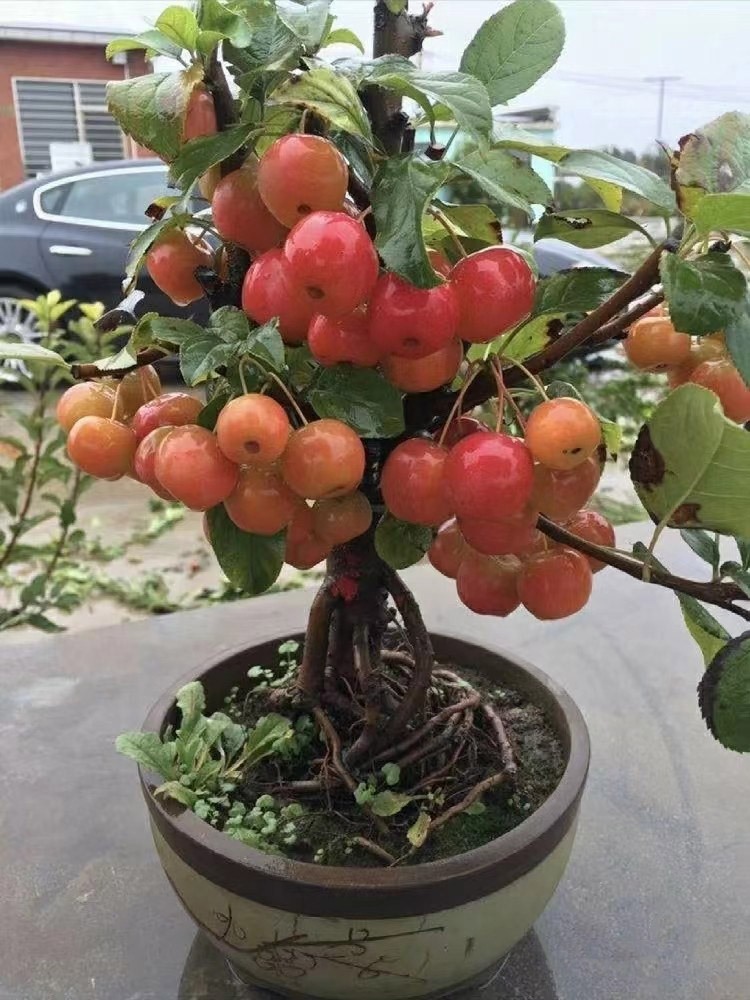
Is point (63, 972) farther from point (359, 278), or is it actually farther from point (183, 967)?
point (359, 278)

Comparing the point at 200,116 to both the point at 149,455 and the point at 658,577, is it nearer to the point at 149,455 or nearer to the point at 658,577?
the point at 149,455

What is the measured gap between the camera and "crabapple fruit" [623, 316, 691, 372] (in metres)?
0.35

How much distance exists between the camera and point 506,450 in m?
0.31

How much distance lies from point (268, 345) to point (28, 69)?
6559 millimetres

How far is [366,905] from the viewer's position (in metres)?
0.40

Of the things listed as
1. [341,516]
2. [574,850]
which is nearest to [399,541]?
[341,516]

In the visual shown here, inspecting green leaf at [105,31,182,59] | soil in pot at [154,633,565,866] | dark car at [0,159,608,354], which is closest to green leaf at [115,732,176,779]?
soil in pot at [154,633,565,866]

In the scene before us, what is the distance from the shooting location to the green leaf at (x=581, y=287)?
0.37 metres

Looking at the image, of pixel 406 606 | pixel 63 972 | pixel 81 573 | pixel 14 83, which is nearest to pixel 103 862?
pixel 63 972

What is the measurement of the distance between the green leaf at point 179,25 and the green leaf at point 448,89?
0.07m

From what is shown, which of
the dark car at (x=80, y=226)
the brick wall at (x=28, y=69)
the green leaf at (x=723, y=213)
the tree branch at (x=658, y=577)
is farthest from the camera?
the brick wall at (x=28, y=69)

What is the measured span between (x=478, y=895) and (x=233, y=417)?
26 centimetres

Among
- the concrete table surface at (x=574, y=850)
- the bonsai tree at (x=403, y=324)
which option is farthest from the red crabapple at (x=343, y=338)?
the concrete table surface at (x=574, y=850)

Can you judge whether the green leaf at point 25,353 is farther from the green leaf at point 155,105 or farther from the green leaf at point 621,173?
the green leaf at point 621,173
